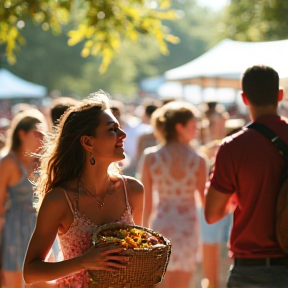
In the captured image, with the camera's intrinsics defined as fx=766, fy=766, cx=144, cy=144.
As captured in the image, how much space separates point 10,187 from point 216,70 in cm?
685

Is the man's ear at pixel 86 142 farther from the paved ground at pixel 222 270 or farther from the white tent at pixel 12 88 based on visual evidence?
the white tent at pixel 12 88

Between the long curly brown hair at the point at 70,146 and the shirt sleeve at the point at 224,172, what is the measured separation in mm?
845

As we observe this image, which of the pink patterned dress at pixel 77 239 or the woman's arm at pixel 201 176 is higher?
the woman's arm at pixel 201 176

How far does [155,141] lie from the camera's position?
34.3ft

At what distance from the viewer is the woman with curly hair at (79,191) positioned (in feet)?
12.1

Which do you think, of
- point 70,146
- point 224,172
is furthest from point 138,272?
point 224,172

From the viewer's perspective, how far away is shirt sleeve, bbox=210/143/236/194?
→ 4461 millimetres

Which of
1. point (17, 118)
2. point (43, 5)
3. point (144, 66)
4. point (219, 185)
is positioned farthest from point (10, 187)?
point (144, 66)

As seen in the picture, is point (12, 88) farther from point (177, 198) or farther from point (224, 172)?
point (224, 172)

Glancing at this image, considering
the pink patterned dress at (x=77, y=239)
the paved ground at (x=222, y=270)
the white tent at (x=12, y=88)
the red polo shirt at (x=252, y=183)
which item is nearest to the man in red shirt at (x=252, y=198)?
the red polo shirt at (x=252, y=183)

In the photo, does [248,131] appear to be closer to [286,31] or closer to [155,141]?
[155,141]

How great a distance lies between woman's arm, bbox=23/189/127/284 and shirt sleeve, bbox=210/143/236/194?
3.56ft

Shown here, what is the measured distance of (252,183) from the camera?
4.45 metres

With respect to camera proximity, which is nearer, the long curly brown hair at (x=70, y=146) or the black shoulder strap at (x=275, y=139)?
the long curly brown hair at (x=70, y=146)
